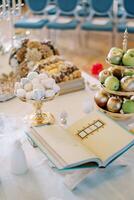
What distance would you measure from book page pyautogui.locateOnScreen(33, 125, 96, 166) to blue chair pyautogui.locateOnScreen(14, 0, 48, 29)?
317 centimetres

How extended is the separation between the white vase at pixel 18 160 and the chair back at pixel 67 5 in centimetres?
343

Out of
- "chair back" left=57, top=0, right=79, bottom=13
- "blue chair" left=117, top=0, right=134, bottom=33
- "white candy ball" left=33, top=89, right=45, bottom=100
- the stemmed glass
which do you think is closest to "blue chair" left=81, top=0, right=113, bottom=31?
"blue chair" left=117, top=0, right=134, bottom=33

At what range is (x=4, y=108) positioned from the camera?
4.99 feet

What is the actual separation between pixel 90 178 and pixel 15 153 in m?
0.25

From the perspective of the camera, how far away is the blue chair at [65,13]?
4062mm

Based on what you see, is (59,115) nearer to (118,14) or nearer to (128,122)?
(128,122)

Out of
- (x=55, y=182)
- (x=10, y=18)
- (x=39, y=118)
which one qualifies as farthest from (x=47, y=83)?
(x=10, y=18)

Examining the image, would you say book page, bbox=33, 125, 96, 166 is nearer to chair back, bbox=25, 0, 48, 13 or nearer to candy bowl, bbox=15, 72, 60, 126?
candy bowl, bbox=15, 72, 60, 126

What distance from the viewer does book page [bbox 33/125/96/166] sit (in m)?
0.97

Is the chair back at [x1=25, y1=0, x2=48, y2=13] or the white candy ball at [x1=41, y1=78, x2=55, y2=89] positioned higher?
the chair back at [x1=25, y1=0, x2=48, y2=13]

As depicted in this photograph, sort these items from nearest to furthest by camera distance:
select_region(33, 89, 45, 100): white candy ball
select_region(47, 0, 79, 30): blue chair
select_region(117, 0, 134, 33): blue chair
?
select_region(33, 89, 45, 100): white candy ball < select_region(117, 0, 134, 33): blue chair < select_region(47, 0, 79, 30): blue chair

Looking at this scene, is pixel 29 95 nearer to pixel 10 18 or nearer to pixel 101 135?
pixel 101 135

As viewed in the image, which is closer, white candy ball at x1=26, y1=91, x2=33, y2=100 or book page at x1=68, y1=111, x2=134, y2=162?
book page at x1=68, y1=111, x2=134, y2=162

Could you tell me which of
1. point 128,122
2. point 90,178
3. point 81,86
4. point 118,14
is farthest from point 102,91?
point 118,14
